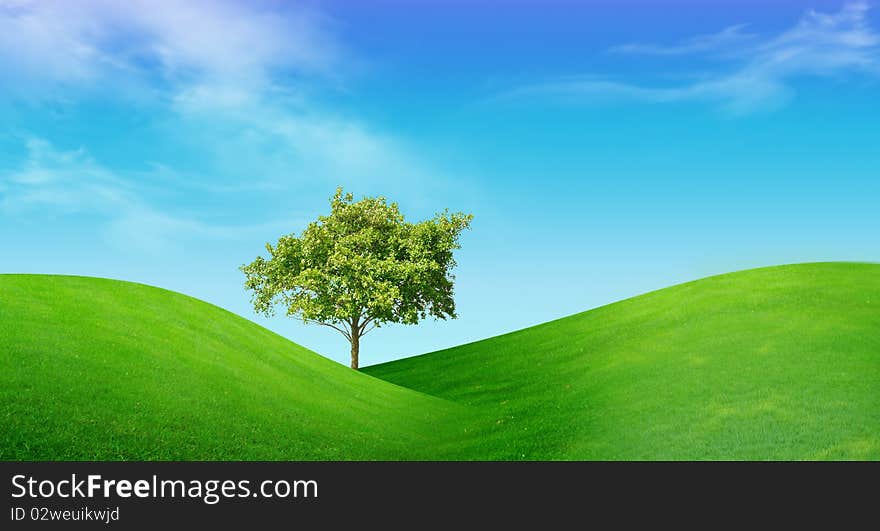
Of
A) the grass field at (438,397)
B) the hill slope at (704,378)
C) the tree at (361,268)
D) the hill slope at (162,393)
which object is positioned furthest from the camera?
the tree at (361,268)

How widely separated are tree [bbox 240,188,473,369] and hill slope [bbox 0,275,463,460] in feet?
56.4

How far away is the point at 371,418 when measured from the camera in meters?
28.3

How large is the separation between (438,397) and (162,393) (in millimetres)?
20973

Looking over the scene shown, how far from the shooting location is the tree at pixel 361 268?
51812mm

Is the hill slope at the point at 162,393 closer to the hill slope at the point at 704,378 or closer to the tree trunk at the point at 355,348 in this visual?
the hill slope at the point at 704,378

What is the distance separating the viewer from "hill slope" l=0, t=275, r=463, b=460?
17.8 meters

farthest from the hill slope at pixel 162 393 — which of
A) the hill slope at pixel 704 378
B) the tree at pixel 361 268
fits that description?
the tree at pixel 361 268

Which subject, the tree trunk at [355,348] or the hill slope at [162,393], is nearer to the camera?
the hill slope at [162,393]

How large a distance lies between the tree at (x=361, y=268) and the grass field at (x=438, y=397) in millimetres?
12864

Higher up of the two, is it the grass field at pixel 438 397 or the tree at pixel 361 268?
the tree at pixel 361 268
